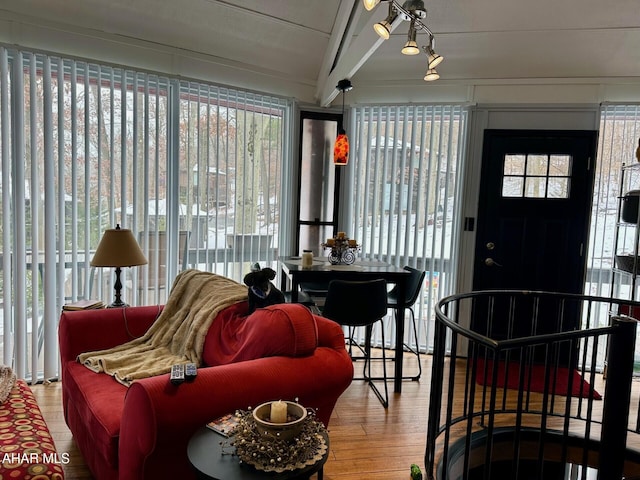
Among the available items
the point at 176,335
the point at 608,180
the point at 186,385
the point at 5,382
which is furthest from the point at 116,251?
the point at 608,180

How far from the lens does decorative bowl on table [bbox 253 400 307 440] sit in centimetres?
146

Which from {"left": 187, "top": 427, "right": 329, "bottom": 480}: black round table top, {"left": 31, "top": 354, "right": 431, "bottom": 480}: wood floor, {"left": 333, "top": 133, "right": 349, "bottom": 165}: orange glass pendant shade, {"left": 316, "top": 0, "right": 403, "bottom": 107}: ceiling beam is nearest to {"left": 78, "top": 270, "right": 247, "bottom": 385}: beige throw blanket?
{"left": 31, "top": 354, "right": 431, "bottom": 480}: wood floor

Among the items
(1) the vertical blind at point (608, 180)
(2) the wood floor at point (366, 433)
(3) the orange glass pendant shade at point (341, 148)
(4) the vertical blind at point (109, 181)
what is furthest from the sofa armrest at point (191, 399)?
(1) the vertical blind at point (608, 180)

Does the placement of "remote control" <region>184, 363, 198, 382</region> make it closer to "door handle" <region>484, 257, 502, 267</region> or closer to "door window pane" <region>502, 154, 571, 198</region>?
"door handle" <region>484, 257, 502, 267</region>

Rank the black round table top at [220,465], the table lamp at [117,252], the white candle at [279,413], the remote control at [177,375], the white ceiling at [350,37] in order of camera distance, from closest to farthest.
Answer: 1. the black round table top at [220,465]
2. the white candle at [279,413]
3. the remote control at [177,375]
4. the table lamp at [117,252]
5. the white ceiling at [350,37]

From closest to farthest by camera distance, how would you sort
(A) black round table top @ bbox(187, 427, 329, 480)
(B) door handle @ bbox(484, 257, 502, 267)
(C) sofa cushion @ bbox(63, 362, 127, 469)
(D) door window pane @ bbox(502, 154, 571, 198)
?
(A) black round table top @ bbox(187, 427, 329, 480), (C) sofa cushion @ bbox(63, 362, 127, 469), (D) door window pane @ bbox(502, 154, 571, 198), (B) door handle @ bbox(484, 257, 502, 267)

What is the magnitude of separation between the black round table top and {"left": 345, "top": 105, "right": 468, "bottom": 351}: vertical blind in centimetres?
289

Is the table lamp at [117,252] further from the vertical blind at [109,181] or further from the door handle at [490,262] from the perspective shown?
the door handle at [490,262]

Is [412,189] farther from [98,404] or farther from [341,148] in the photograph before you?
[98,404]

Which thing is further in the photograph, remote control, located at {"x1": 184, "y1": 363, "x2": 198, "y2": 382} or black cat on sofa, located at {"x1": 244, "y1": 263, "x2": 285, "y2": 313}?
black cat on sofa, located at {"x1": 244, "y1": 263, "x2": 285, "y2": 313}

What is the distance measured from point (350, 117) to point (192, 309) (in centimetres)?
251

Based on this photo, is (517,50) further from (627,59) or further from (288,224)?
(288,224)

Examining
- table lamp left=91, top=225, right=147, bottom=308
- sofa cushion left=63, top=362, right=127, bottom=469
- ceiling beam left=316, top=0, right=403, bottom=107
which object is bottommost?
sofa cushion left=63, top=362, right=127, bottom=469

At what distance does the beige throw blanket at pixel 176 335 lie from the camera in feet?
7.54
